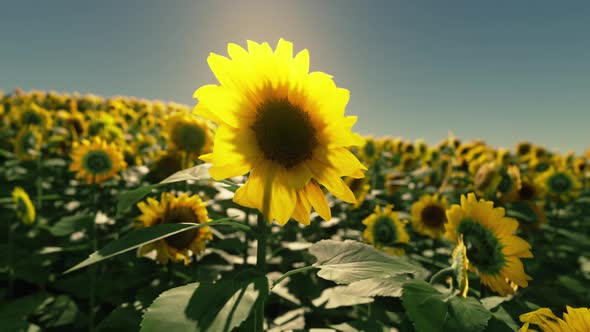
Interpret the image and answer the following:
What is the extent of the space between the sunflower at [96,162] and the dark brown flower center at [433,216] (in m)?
2.44

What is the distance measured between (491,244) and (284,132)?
1.07 metres

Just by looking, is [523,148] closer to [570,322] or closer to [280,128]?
[570,322]

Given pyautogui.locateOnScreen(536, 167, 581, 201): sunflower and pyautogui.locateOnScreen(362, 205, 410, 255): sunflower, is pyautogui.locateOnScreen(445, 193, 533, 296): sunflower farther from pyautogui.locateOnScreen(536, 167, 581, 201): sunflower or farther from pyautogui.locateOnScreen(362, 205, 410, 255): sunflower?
pyautogui.locateOnScreen(536, 167, 581, 201): sunflower

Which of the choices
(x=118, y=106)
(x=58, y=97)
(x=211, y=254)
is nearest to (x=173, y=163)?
(x=211, y=254)

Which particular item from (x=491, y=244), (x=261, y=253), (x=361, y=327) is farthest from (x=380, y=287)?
(x=491, y=244)

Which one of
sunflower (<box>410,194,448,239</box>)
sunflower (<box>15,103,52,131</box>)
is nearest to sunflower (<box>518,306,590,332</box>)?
sunflower (<box>410,194,448,239</box>)

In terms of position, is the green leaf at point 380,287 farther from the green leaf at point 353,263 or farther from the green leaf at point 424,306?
the green leaf at point 353,263

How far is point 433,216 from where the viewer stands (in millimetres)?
2980

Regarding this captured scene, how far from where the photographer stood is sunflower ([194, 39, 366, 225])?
92cm

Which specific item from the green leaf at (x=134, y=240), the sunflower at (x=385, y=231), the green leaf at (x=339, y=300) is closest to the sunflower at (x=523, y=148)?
the sunflower at (x=385, y=231)

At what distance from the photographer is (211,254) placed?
8.16 feet

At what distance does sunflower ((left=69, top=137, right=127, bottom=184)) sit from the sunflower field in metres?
0.01

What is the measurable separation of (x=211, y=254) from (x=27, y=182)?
296 centimetres

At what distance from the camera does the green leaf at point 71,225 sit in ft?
7.41
